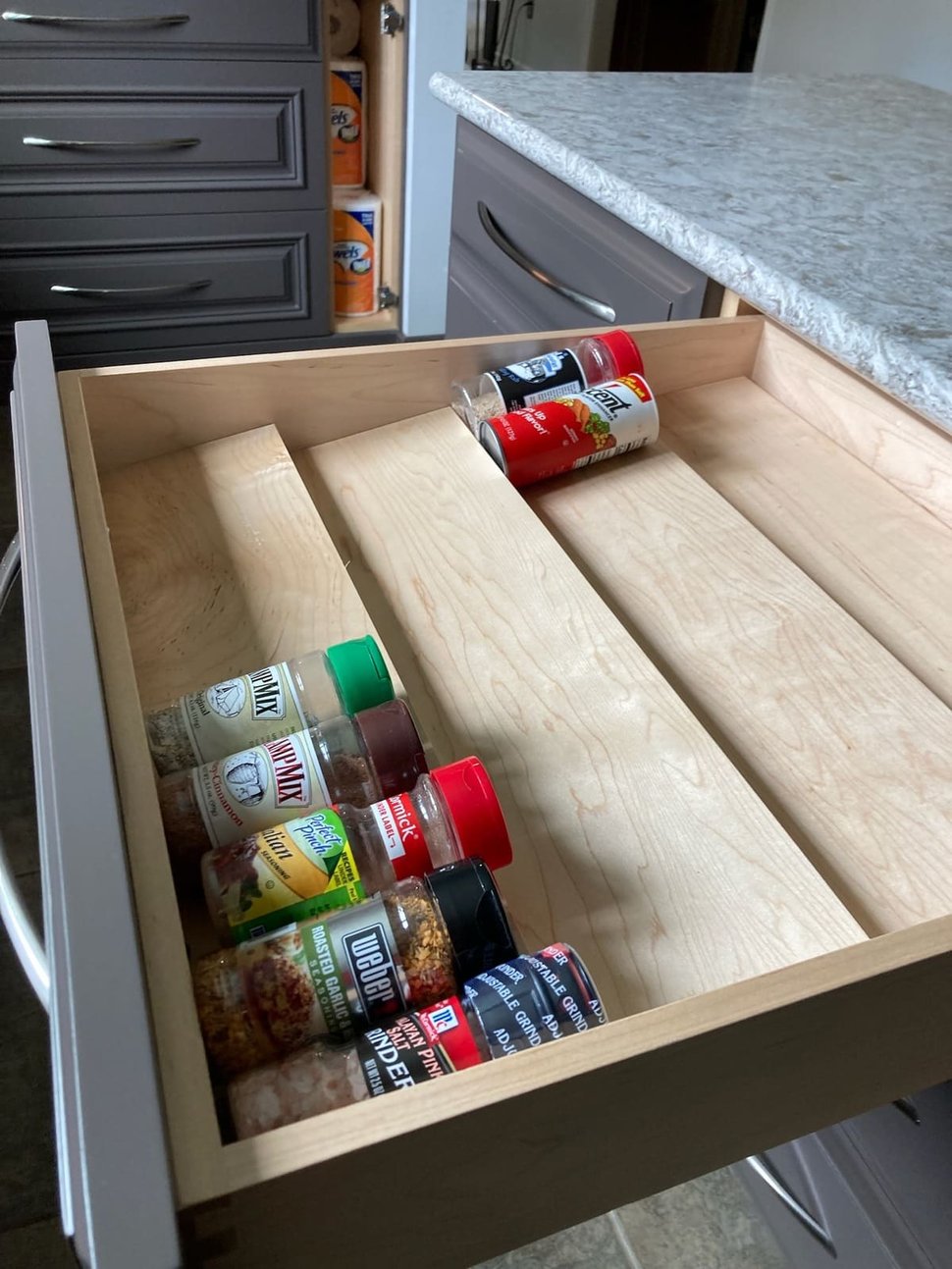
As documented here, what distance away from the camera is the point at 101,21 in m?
1.92

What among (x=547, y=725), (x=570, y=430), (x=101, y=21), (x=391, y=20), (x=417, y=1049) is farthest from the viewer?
(x=391, y=20)

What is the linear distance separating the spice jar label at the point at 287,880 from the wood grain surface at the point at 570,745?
0.11m

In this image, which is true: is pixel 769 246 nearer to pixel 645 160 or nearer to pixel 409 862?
pixel 645 160

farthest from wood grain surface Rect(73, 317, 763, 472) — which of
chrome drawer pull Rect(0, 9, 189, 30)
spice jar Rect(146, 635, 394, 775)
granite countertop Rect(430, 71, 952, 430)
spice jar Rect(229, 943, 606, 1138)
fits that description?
chrome drawer pull Rect(0, 9, 189, 30)

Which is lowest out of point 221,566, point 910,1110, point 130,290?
point 130,290

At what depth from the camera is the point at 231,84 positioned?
2.07 m

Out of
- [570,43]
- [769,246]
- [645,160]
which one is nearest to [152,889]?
[769,246]

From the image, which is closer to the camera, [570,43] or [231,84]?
[231,84]

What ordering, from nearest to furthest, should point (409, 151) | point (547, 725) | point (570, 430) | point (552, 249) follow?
point (547, 725) → point (570, 430) → point (552, 249) → point (409, 151)

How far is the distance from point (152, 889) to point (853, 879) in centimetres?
39

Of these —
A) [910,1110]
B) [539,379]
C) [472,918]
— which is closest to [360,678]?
[472,918]

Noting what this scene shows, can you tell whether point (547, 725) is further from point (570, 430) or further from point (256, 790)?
point (570, 430)

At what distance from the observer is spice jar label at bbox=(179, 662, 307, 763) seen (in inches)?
23.7

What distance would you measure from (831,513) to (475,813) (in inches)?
20.4
